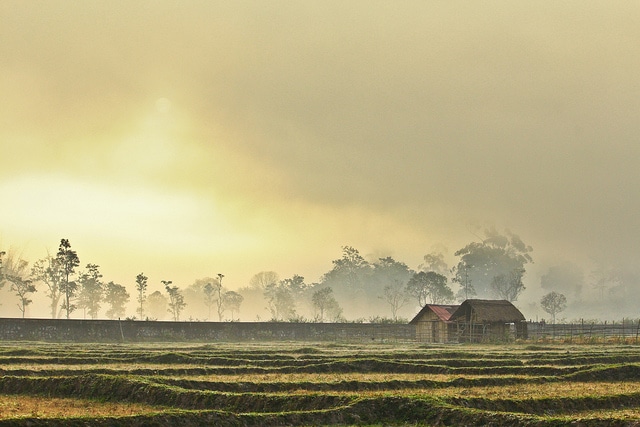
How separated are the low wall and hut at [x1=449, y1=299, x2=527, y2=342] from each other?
9.71 m

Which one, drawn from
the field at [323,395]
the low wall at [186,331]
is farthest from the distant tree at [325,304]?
the field at [323,395]

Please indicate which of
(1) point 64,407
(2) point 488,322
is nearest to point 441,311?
(2) point 488,322

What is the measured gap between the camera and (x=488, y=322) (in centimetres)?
8075

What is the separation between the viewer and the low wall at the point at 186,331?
7544 centimetres

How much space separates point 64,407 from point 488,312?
6163 cm

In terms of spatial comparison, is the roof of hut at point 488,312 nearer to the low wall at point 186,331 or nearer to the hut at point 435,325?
the hut at point 435,325

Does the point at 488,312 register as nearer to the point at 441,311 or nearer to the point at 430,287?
the point at 441,311

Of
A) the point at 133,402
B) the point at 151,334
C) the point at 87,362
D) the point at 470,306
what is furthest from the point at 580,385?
the point at 151,334

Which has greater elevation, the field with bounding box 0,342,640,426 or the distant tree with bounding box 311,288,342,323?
the distant tree with bounding box 311,288,342,323

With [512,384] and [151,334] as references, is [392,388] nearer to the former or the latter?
[512,384]

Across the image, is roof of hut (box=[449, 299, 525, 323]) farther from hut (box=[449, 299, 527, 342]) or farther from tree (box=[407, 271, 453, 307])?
tree (box=[407, 271, 453, 307])

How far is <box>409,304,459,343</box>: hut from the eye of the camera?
279 feet

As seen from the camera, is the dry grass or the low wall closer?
the dry grass

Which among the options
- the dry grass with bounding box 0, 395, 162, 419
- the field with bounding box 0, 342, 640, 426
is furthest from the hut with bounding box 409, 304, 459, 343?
the dry grass with bounding box 0, 395, 162, 419
